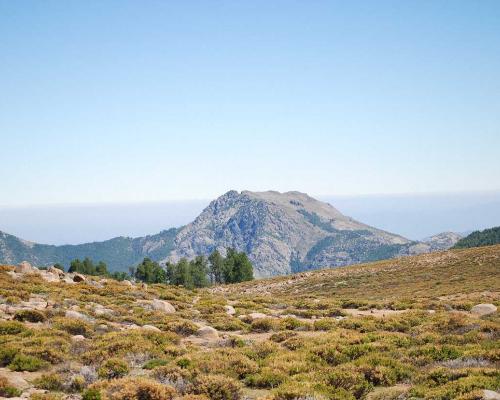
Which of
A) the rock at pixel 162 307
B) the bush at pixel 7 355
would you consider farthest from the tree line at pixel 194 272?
the bush at pixel 7 355

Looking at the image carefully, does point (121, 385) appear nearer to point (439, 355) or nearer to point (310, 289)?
point (439, 355)

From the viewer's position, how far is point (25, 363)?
44.8ft

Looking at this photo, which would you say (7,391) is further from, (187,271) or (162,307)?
(187,271)

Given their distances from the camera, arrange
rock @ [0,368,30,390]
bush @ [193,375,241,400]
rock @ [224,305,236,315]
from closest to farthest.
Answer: bush @ [193,375,241,400]
rock @ [0,368,30,390]
rock @ [224,305,236,315]

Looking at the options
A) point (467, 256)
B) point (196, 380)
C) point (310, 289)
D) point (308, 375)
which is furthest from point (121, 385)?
point (467, 256)

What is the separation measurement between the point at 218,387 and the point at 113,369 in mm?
Result: 4177

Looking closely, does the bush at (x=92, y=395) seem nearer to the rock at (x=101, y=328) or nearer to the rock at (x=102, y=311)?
the rock at (x=101, y=328)

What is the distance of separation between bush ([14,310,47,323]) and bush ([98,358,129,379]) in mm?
9389

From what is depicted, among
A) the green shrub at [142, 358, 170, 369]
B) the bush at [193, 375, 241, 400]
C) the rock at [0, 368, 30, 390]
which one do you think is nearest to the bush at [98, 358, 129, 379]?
the green shrub at [142, 358, 170, 369]

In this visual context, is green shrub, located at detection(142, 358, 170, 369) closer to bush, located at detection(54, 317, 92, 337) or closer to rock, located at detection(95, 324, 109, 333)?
bush, located at detection(54, 317, 92, 337)

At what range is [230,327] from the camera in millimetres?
22656

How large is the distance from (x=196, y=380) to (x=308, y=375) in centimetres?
367

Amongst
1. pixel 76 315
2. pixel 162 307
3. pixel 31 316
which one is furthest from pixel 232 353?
pixel 162 307

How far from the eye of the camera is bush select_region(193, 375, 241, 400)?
37.0ft
